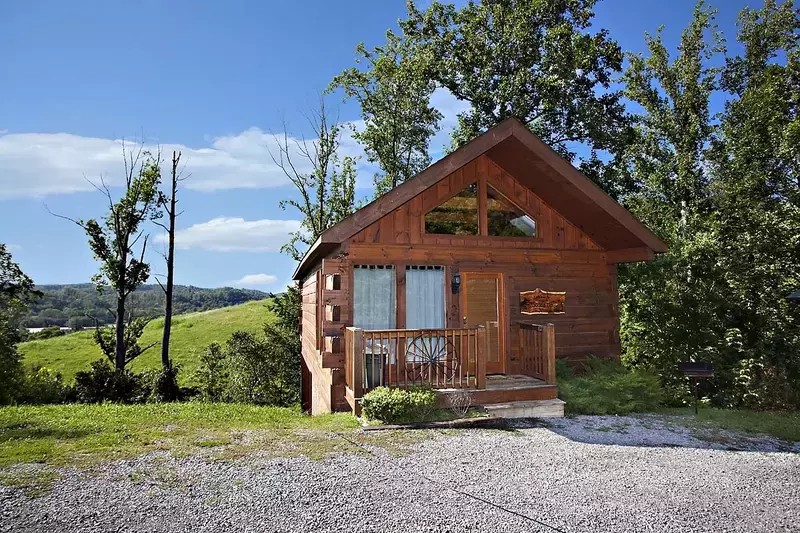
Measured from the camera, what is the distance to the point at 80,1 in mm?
11062

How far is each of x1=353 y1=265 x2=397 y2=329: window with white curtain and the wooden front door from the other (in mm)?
1769

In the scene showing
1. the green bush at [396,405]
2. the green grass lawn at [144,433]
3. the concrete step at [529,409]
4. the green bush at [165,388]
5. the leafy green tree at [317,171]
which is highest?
the leafy green tree at [317,171]

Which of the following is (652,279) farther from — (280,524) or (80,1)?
(80,1)

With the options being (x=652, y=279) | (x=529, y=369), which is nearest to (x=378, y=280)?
(x=529, y=369)

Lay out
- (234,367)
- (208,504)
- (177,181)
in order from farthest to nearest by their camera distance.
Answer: (177,181), (234,367), (208,504)

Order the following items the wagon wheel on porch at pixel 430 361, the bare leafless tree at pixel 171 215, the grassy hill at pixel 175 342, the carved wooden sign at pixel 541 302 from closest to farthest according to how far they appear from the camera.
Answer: the wagon wheel on porch at pixel 430 361
the carved wooden sign at pixel 541 302
the bare leafless tree at pixel 171 215
the grassy hill at pixel 175 342

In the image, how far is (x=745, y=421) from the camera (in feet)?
29.8

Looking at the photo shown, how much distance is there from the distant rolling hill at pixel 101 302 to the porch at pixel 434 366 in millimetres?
13284

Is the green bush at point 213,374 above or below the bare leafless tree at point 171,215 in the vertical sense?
below

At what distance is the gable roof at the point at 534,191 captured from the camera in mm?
9070

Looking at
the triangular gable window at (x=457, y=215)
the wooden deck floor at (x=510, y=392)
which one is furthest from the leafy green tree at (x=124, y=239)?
the wooden deck floor at (x=510, y=392)

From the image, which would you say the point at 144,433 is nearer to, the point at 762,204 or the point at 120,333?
the point at 120,333

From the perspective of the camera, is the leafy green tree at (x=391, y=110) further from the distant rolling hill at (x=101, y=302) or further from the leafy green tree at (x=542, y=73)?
the distant rolling hill at (x=101, y=302)

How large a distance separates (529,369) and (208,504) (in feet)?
23.4
